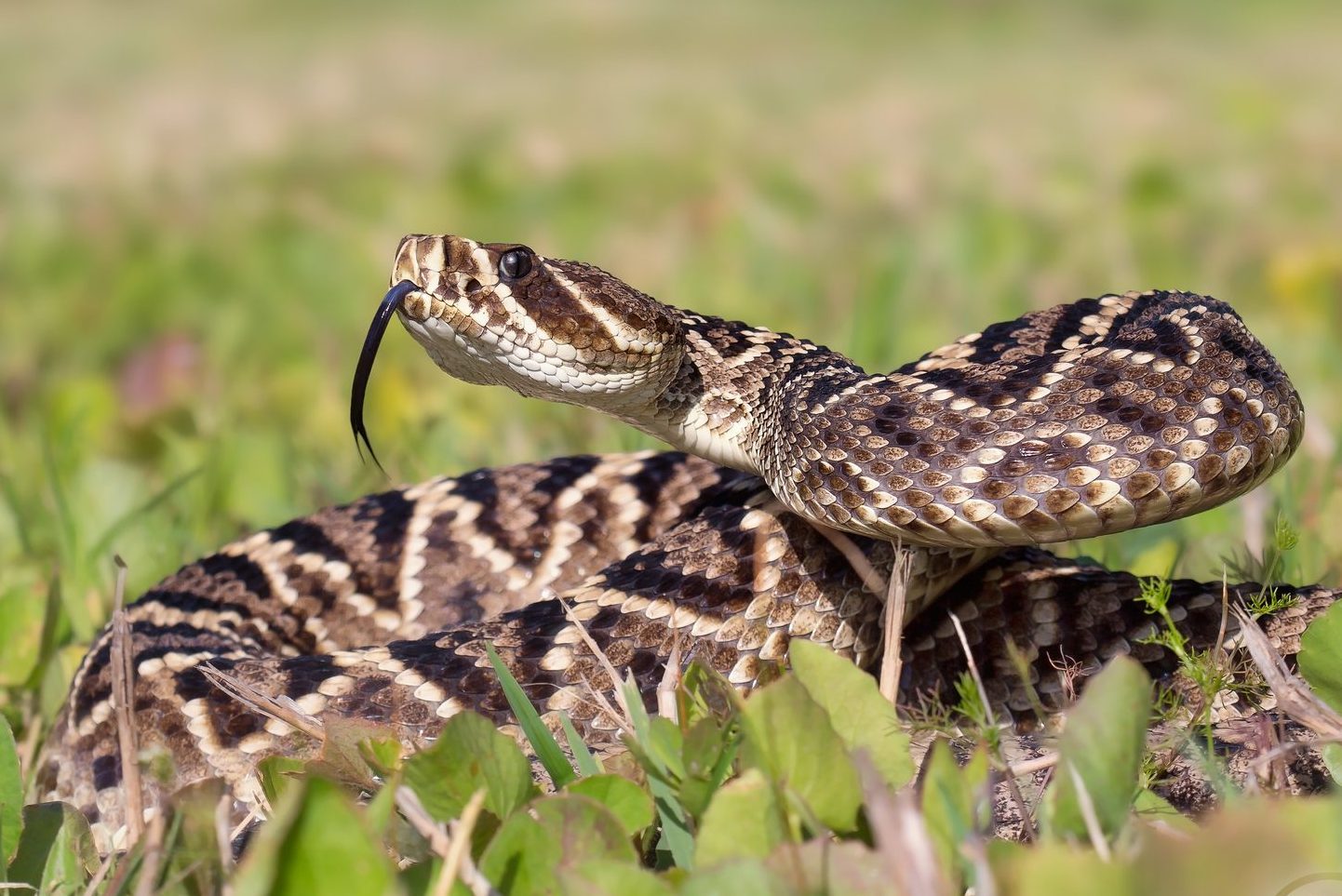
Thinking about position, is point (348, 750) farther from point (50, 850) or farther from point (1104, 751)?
point (1104, 751)

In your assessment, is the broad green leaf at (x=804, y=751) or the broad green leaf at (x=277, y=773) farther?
the broad green leaf at (x=277, y=773)

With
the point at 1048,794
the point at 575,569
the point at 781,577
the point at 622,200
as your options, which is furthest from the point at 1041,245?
the point at 1048,794

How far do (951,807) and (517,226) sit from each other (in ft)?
24.4

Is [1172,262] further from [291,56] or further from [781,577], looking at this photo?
[291,56]

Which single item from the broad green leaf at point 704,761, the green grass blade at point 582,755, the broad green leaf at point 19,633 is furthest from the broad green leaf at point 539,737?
the broad green leaf at point 19,633

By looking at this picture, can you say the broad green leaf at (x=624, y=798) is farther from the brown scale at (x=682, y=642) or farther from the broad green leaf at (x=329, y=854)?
the brown scale at (x=682, y=642)

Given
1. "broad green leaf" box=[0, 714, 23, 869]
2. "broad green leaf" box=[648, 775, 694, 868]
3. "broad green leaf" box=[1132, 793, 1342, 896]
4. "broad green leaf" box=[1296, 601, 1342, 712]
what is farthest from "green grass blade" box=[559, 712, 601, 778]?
"broad green leaf" box=[1296, 601, 1342, 712]

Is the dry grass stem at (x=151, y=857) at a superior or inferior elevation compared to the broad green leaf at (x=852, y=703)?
inferior

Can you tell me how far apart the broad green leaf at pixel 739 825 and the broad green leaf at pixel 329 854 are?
1.16 ft

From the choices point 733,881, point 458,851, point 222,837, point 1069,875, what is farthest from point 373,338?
point 1069,875

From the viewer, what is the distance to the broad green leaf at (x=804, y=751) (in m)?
1.79

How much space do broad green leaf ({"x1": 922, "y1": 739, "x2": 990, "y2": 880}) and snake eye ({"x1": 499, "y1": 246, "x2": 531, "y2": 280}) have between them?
1595 millimetres

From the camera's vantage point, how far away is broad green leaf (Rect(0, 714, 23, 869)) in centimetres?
201

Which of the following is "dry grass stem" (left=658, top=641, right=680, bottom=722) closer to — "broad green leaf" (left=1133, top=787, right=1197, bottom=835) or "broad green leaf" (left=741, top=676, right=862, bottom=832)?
"broad green leaf" (left=741, top=676, right=862, bottom=832)
